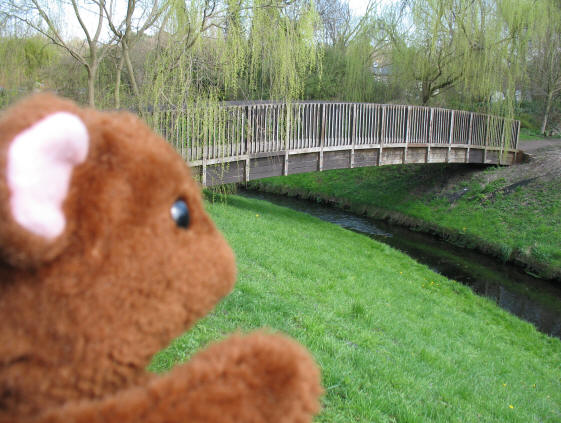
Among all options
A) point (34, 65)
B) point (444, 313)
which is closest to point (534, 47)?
point (444, 313)

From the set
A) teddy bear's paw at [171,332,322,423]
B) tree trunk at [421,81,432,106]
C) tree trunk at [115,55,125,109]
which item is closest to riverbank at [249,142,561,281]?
tree trunk at [421,81,432,106]

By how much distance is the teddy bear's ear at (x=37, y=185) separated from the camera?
3.14 feet

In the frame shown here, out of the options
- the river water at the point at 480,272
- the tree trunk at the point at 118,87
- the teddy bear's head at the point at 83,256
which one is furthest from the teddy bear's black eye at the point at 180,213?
the river water at the point at 480,272

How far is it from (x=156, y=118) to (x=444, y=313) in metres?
5.71

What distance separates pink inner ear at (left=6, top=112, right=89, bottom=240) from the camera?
38.1 inches

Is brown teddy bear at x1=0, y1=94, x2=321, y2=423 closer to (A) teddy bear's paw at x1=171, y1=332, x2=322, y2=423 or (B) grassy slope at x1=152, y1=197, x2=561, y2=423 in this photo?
(A) teddy bear's paw at x1=171, y1=332, x2=322, y2=423

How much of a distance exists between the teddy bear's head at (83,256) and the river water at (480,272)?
10.1 m

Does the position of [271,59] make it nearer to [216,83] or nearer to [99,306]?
[216,83]

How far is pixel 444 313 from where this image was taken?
26.8 ft

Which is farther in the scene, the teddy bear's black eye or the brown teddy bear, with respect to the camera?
the teddy bear's black eye

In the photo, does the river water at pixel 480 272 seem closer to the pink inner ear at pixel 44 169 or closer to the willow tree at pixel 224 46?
the willow tree at pixel 224 46

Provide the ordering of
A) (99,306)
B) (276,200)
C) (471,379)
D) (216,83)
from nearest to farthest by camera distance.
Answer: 1. (99,306)
2. (471,379)
3. (216,83)
4. (276,200)

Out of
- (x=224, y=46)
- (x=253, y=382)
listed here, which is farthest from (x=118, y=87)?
(x=253, y=382)

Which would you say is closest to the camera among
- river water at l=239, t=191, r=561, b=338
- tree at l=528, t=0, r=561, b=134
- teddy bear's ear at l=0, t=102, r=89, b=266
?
teddy bear's ear at l=0, t=102, r=89, b=266
